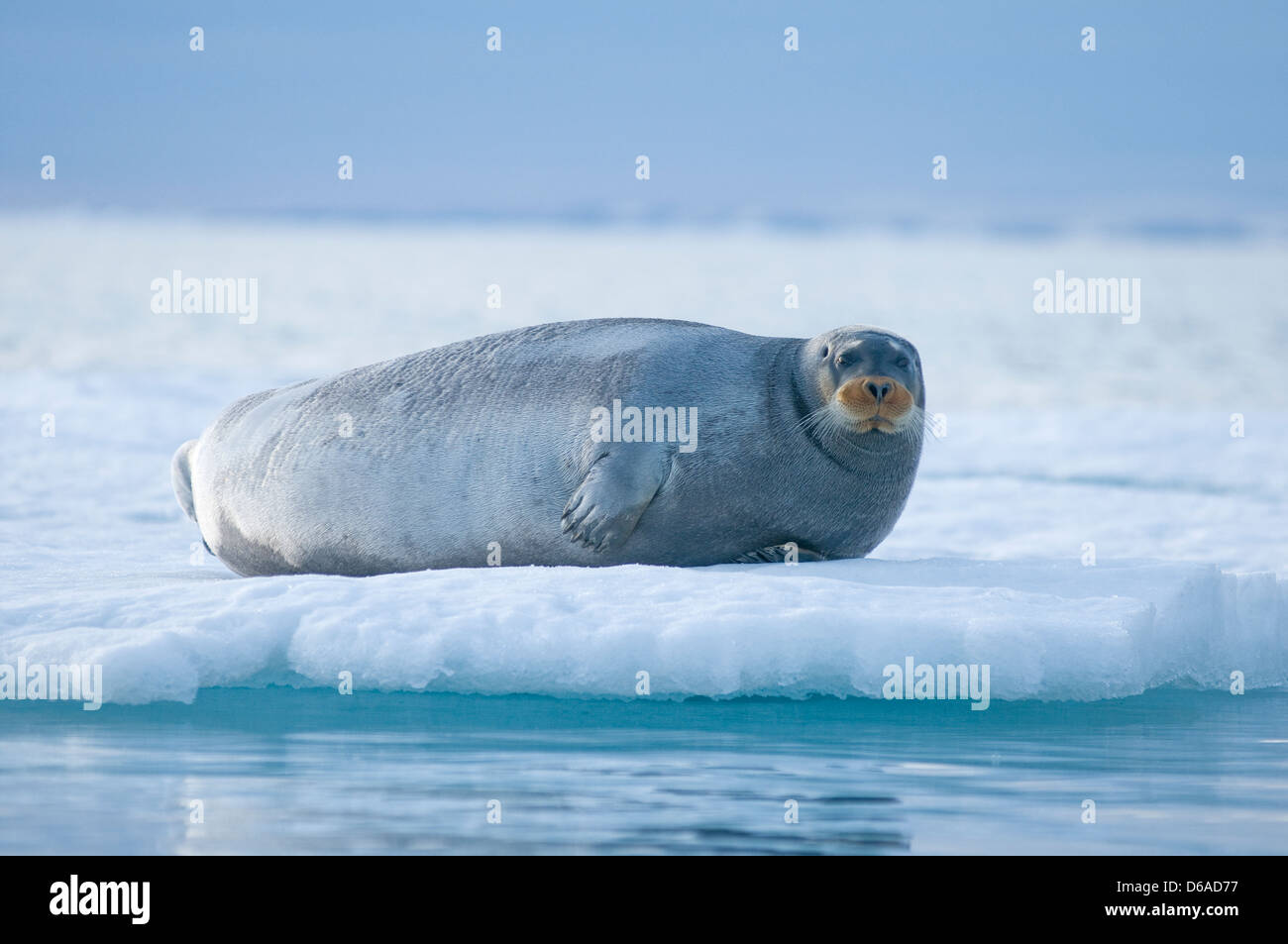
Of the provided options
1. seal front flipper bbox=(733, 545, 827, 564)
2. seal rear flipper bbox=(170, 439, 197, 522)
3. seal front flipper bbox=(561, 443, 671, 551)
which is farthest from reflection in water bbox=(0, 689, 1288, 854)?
seal rear flipper bbox=(170, 439, 197, 522)

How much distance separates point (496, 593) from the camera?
6.38m

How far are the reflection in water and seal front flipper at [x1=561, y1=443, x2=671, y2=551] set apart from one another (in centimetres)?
113

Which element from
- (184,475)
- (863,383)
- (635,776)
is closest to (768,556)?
(863,383)

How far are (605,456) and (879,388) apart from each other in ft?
3.61

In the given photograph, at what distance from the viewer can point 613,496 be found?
7.12 meters

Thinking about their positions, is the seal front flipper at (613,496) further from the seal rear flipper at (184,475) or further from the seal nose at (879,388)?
the seal rear flipper at (184,475)

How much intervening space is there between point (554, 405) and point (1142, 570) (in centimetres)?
240

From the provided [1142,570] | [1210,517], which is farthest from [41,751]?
[1210,517]

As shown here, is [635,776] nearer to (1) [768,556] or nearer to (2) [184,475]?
(1) [768,556]

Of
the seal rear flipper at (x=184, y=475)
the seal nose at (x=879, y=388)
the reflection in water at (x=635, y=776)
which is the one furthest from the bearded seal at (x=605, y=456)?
the reflection in water at (x=635, y=776)

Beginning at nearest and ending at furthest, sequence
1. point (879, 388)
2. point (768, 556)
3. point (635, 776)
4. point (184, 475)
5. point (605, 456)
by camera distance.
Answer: point (635, 776) < point (879, 388) < point (605, 456) < point (768, 556) < point (184, 475)

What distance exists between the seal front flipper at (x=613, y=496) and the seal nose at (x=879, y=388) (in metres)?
0.87

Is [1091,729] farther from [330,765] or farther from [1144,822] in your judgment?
[330,765]

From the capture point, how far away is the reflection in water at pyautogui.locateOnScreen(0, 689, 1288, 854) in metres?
4.26
